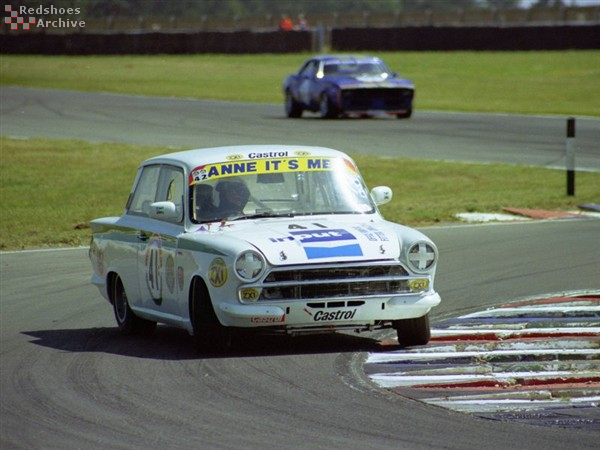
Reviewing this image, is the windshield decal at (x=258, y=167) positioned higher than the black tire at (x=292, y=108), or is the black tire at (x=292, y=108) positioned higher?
the windshield decal at (x=258, y=167)

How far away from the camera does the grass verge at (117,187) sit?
59.3 feet

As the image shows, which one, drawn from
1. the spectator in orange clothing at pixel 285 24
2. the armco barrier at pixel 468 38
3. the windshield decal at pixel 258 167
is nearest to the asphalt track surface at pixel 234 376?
the windshield decal at pixel 258 167

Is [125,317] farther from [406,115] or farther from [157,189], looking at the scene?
[406,115]

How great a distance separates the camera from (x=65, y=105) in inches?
1470

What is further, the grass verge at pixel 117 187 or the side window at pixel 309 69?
the side window at pixel 309 69

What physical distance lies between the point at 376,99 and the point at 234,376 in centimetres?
2465

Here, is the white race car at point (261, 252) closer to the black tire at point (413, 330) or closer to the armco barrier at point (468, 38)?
the black tire at point (413, 330)

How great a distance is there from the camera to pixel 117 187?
72.4 ft

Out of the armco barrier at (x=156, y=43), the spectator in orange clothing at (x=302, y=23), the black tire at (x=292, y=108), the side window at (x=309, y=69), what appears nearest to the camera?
the side window at (x=309, y=69)

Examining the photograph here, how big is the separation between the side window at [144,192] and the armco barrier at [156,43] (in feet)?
171

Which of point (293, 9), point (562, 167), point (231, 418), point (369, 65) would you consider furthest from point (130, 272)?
point (293, 9)

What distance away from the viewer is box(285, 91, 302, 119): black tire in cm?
3409

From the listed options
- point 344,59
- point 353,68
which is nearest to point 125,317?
→ point 353,68

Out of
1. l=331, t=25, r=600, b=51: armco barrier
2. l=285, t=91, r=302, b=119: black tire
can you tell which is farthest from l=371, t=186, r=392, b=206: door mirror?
l=331, t=25, r=600, b=51: armco barrier
